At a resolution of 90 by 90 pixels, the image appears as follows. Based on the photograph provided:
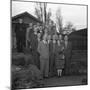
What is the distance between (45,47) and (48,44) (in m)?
0.06

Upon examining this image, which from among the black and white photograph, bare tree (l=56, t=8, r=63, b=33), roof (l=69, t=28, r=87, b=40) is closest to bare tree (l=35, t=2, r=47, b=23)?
the black and white photograph

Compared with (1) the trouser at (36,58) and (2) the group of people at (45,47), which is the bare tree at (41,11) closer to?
(2) the group of people at (45,47)

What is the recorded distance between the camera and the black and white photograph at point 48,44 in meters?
2.34

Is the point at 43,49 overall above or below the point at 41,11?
below

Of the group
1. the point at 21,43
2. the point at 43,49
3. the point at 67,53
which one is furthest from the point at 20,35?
the point at 67,53

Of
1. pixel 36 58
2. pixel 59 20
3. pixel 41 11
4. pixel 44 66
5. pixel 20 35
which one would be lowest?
pixel 44 66

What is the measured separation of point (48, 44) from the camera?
2.44 meters

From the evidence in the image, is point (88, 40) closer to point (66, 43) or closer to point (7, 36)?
point (66, 43)

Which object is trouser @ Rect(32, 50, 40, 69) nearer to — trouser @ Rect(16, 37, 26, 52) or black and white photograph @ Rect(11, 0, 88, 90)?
black and white photograph @ Rect(11, 0, 88, 90)

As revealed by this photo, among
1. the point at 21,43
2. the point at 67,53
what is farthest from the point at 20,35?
the point at 67,53

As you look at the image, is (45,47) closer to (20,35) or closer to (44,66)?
(44,66)

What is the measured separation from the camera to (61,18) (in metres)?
2.47

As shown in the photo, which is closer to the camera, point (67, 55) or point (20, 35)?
point (20, 35)

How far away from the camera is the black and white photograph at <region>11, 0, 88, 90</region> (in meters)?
2.34
